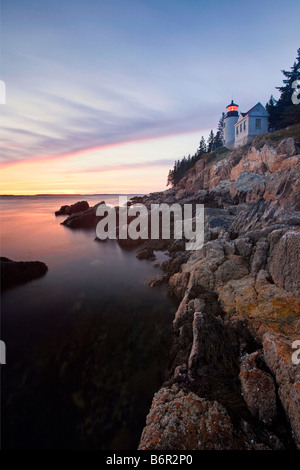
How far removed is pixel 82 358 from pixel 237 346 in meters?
5.95

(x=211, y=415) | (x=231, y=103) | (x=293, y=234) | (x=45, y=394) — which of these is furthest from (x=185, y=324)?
(x=231, y=103)

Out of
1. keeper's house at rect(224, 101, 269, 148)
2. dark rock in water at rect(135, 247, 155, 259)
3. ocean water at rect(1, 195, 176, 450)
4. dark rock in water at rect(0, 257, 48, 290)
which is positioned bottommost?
ocean water at rect(1, 195, 176, 450)

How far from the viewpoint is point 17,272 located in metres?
13.7

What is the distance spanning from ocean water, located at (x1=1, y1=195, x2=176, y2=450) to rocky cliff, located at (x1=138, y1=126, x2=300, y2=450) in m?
1.33

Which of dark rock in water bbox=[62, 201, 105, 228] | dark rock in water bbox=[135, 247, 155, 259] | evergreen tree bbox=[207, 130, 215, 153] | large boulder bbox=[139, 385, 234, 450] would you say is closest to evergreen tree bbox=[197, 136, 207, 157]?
evergreen tree bbox=[207, 130, 215, 153]

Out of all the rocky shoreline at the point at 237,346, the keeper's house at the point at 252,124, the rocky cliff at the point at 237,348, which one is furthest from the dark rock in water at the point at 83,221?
the keeper's house at the point at 252,124

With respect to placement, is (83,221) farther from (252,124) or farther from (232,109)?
(232,109)

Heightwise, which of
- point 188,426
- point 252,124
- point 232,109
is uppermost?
point 232,109

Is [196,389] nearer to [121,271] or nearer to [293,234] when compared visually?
[293,234]

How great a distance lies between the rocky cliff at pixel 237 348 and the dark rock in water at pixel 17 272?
30.6 feet

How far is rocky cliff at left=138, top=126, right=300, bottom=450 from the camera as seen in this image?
4301 mm

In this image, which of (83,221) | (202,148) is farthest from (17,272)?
(202,148)

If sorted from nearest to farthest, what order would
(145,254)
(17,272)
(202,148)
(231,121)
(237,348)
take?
(237,348) < (17,272) < (145,254) < (231,121) < (202,148)

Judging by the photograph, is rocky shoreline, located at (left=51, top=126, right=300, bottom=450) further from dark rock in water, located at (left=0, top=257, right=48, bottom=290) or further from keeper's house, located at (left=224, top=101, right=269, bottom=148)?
keeper's house, located at (left=224, top=101, right=269, bottom=148)
